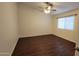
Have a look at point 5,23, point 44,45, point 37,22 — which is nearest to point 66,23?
point 37,22

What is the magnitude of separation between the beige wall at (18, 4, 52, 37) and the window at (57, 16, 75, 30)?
0.19 meters

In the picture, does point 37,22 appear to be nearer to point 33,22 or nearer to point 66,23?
point 33,22

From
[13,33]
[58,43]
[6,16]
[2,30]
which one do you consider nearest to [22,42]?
[13,33]

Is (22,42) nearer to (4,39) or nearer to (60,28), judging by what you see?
(4,39)

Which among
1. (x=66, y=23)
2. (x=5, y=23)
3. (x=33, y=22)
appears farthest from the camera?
(x=5, y=23)

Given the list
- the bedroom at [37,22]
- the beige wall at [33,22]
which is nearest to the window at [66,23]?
the bedroom at [37,22]

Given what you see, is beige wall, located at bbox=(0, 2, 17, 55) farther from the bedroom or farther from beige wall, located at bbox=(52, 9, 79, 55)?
beige wall, located at bbox=(52, 9, 79, 55)

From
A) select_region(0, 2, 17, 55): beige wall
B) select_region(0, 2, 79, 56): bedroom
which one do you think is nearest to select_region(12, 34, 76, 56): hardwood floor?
select_region(0, 2, 79, 56): bedroom

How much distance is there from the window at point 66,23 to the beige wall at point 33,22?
0.19 metres

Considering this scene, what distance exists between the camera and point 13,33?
1.96 meters

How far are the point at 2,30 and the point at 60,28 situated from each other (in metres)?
1.02

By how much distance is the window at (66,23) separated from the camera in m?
1.37

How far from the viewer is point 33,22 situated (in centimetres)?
156

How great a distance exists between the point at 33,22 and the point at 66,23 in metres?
0.56
